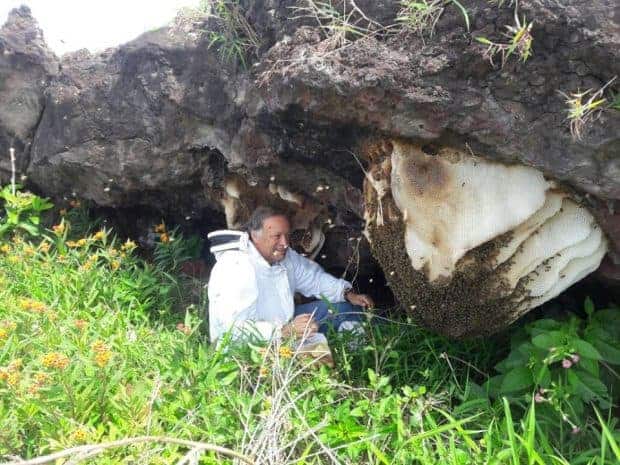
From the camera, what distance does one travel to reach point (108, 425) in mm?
2217

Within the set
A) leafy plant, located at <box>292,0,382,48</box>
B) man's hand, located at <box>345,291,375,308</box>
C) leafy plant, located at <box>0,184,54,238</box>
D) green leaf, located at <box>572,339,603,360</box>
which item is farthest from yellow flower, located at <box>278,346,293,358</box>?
leafy plant, located at <box>0,184,54,238</box>

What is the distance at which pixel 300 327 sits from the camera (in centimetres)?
278

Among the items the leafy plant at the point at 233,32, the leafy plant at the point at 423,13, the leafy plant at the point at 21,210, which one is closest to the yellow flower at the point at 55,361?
the leafy plant at the point at 233,32

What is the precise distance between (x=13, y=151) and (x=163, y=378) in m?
2.49

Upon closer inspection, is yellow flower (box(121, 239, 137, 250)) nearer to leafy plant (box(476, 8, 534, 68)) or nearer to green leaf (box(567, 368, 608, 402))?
leafy plant (box(476, 8, 534, 68))

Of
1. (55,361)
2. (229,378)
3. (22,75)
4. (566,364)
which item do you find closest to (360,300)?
(229,378)

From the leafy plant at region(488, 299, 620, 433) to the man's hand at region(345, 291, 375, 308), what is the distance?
0.86 meters

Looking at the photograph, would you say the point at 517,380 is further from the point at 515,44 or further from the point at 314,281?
the point at 314,281

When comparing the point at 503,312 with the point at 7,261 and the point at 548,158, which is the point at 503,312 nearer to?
the point at 548,158

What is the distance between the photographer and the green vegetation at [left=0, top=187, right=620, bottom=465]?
Result: 2078mm

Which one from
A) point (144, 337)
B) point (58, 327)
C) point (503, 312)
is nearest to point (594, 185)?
point (503, 312)

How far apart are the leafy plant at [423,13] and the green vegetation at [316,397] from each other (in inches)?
50.0

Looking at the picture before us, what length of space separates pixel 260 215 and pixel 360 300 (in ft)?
2.41

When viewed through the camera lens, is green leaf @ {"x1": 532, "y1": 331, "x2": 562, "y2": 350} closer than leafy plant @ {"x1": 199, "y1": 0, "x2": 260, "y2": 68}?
→ Yes
